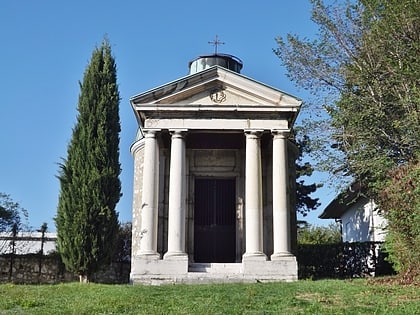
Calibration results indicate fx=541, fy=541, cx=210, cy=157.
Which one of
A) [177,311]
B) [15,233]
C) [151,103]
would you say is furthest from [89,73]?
[177,311]

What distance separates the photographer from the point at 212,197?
1878cm

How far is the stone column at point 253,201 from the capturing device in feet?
51.3

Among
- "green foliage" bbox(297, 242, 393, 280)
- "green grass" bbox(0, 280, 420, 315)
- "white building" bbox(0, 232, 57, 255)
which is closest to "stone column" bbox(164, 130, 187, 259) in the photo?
"green grass" bbox(0, 280, 420, 315)

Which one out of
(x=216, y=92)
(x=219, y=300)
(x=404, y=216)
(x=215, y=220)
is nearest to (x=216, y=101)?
(x=216, y=92)

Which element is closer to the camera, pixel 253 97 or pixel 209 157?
pixel 253 97

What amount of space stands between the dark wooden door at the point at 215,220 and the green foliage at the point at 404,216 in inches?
252

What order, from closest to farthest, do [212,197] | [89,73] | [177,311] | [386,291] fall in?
[177,311], [386,291], [89,73], [212,197]

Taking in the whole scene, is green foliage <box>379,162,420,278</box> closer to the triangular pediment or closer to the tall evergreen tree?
the triangular pediment

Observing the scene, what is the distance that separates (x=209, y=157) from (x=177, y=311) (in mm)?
10597

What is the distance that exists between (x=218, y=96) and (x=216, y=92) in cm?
15

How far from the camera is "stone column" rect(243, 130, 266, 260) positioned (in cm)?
1565

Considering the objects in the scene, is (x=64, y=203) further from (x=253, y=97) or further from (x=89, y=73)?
(x=253, y=97)

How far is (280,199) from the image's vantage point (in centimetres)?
1605

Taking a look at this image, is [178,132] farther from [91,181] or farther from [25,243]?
[25,243]
